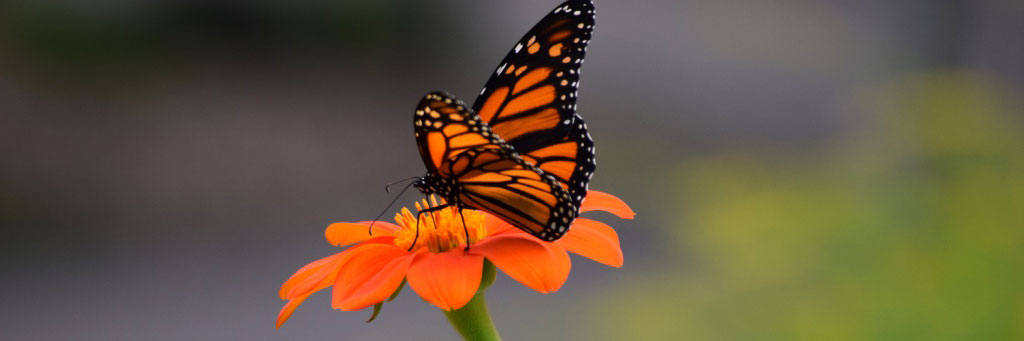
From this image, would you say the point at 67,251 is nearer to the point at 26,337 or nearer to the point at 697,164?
the point at 26,337

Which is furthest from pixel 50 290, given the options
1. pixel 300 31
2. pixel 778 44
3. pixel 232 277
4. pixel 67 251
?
pixel 778 44

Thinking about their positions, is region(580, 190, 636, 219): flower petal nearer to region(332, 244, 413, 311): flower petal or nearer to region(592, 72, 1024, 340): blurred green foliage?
region(332, 244, 413, 311): flower petal

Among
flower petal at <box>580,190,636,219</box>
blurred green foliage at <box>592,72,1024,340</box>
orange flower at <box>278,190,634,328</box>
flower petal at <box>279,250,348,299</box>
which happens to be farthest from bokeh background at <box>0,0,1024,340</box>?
flower petal at <box>279,250,348,299</box>

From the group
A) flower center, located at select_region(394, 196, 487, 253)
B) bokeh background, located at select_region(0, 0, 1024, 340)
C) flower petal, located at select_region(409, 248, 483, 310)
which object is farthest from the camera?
bokeh background, located at select_region(0, 0, 1024, 340)

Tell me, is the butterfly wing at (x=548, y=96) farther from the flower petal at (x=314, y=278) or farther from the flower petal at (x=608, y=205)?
the flower petal at (x=314, y=278)

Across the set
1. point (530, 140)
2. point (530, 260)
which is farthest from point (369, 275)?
point (530, 140)

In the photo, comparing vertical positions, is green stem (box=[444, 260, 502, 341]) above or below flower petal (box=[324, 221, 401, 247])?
below

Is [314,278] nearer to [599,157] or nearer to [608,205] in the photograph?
[608,205]
